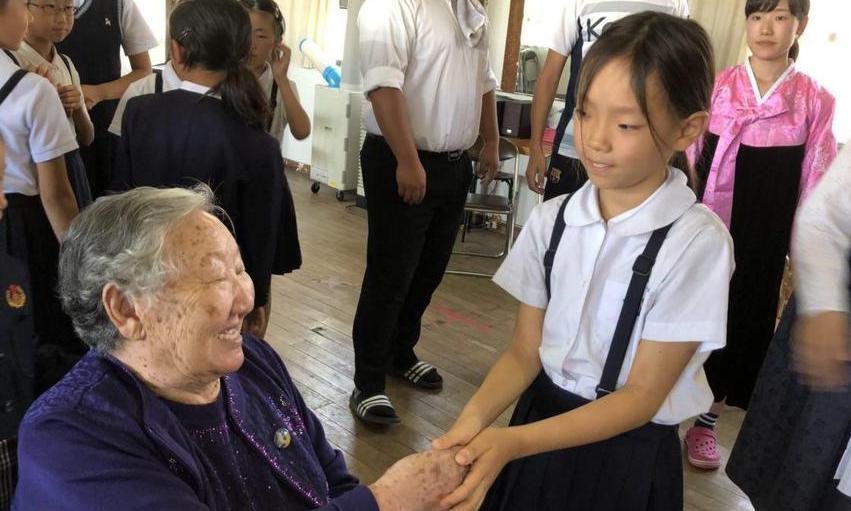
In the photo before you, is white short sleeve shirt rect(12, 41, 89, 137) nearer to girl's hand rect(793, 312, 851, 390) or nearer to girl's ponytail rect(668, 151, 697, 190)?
girl's ponytail rect(668, 151, 697, 190)

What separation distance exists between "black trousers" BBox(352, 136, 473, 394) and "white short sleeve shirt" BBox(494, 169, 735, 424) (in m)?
1.17

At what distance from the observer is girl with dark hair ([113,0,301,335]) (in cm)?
199

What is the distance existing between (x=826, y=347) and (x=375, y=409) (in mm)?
1784

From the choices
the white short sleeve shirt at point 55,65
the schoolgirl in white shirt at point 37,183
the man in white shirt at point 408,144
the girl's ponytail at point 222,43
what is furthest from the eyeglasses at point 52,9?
the man in white shirt at point 408,144

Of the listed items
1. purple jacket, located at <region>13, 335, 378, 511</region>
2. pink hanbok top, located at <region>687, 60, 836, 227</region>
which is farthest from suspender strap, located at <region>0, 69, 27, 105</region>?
pink hanbok top, located at <region>687, 60, 836, 227</region>

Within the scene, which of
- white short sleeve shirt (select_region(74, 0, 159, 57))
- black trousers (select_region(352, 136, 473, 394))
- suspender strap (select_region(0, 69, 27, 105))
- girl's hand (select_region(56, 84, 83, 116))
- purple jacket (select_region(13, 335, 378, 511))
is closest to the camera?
purple jacket (select_region(13, 335, 378, 511))

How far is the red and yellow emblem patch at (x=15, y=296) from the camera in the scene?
5.49 feet

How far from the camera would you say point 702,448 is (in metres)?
2.65

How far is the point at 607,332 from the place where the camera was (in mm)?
1243

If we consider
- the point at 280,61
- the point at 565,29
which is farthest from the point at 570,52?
the point at 280,61

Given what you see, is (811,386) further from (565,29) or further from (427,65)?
(427,65)

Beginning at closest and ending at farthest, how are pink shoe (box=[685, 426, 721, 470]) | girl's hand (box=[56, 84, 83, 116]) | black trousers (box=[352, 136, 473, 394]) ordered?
girl's hand (box=[56, 84, 83, 116]) → black trousers (box=[352, 136, 473, 394]) → pink shoe (box=[685, 426, 721, 470])

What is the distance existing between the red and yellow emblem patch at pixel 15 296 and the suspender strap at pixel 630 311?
132 cm

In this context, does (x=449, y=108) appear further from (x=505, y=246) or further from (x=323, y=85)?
(x=323, y=85)
